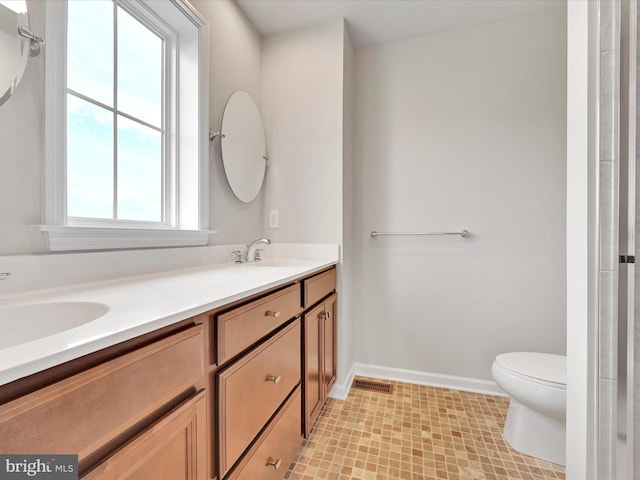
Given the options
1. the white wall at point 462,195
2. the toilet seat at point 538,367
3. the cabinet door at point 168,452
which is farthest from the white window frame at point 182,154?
the toilet seat at point 538,367

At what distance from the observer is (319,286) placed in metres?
1.54

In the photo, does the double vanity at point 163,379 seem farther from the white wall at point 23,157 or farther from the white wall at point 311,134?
the white wall at point 311,134

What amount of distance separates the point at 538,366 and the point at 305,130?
1.87 meters

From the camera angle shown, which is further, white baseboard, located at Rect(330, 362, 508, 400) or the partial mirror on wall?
white baseboard, located at Rect(330, 362, 508, 400)

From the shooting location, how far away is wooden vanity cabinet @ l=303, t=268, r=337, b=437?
135cm

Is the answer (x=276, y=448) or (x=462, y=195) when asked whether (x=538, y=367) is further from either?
(x=276, y=448)

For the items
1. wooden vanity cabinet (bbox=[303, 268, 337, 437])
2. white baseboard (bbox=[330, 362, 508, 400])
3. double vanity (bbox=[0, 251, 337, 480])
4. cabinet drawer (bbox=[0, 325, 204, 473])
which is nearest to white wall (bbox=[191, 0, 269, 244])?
double vanity (bbox=[0, 251, 337, 480])

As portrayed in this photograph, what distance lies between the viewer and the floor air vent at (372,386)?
1965mm

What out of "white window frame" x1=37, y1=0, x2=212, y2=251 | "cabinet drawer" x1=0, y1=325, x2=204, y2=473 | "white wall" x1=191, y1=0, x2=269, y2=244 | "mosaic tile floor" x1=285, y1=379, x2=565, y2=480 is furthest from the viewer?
"white wall" x1=191, y1=0, x2=269, y2=244

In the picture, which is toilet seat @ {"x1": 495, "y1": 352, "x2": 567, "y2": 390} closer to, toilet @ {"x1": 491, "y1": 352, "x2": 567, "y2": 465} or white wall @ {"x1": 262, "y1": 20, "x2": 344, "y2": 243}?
toilet @ {"x1": 491, "y1": 352, "x2": 567, "y2": 465}

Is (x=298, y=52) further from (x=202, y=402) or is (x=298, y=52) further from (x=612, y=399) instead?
(x=612, y=399)

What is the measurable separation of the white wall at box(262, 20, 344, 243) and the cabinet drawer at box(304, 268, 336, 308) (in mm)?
273

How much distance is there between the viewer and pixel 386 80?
2129mm

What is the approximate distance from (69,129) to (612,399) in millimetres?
1889
